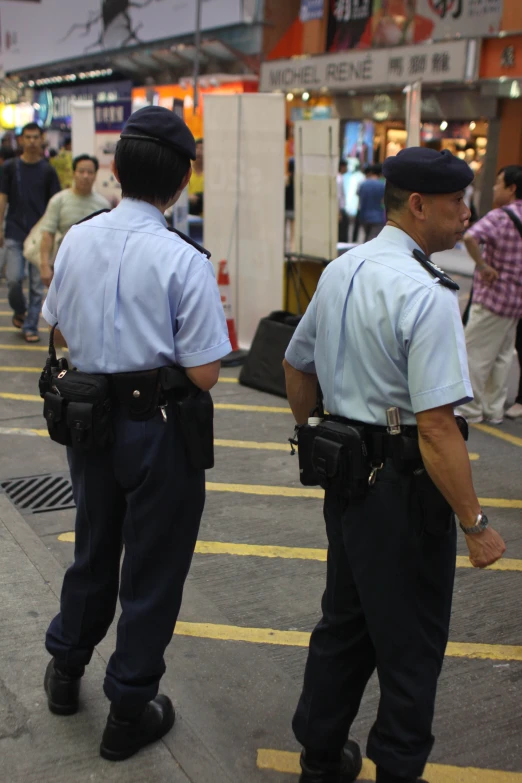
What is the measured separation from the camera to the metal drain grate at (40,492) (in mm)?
4891

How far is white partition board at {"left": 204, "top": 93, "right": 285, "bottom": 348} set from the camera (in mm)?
8211

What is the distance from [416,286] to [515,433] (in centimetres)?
469

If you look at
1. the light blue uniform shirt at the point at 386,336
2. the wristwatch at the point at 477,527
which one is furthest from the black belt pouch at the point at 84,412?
the wristwatch at the point at 477,527

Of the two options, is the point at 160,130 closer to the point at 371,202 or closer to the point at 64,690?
the point at 64,690

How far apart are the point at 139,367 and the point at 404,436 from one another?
0.81 metres

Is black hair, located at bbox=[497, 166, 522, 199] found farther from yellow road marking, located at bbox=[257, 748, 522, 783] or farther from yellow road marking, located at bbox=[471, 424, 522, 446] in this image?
yellow road marking, located at bbox=[257, 748, 522, 783]

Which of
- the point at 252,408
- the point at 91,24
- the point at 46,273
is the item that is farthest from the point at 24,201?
the point at 91,24

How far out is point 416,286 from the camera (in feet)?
7.20

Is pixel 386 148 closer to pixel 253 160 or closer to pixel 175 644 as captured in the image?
pixel 253 160

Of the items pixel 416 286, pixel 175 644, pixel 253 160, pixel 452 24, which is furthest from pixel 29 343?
pixel 452 24

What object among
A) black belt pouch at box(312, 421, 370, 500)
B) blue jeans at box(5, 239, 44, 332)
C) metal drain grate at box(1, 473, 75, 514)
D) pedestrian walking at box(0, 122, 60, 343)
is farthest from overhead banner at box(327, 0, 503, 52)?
black belt pouch at box(312, 421, 370, 500)

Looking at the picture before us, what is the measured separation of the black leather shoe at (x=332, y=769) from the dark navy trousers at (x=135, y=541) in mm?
517

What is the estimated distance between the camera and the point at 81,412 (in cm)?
256

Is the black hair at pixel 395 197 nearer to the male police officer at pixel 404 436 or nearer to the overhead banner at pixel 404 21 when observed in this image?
the male police officer at pixel 404 436
